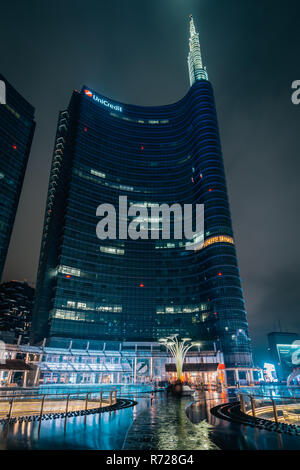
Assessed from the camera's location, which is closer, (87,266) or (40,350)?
(40,350)

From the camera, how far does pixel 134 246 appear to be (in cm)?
13850

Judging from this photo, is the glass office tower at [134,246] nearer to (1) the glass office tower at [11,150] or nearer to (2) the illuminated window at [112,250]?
(2) the illuminated window at [112,250]

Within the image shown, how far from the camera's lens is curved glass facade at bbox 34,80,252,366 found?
112m

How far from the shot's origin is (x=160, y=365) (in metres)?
96.2

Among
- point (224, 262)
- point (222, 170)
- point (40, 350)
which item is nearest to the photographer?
point (40, 350)

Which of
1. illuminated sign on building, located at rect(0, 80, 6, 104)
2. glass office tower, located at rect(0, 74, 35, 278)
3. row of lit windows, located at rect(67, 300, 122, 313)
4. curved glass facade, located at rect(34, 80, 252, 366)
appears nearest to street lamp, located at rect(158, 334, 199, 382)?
curved glass facade, located at rect(34, 80, 252, 366)

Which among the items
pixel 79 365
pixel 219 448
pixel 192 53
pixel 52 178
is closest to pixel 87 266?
pixel 79 365

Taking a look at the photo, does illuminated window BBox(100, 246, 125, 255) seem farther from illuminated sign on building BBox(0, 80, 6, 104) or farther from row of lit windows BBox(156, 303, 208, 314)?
illuminated sign on building BBox(0, 80, 6, 104)

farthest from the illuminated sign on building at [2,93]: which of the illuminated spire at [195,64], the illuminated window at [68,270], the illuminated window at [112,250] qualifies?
the illuminated spire at [195,64]

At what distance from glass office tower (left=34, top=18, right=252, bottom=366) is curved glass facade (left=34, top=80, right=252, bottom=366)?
0.48 meters
